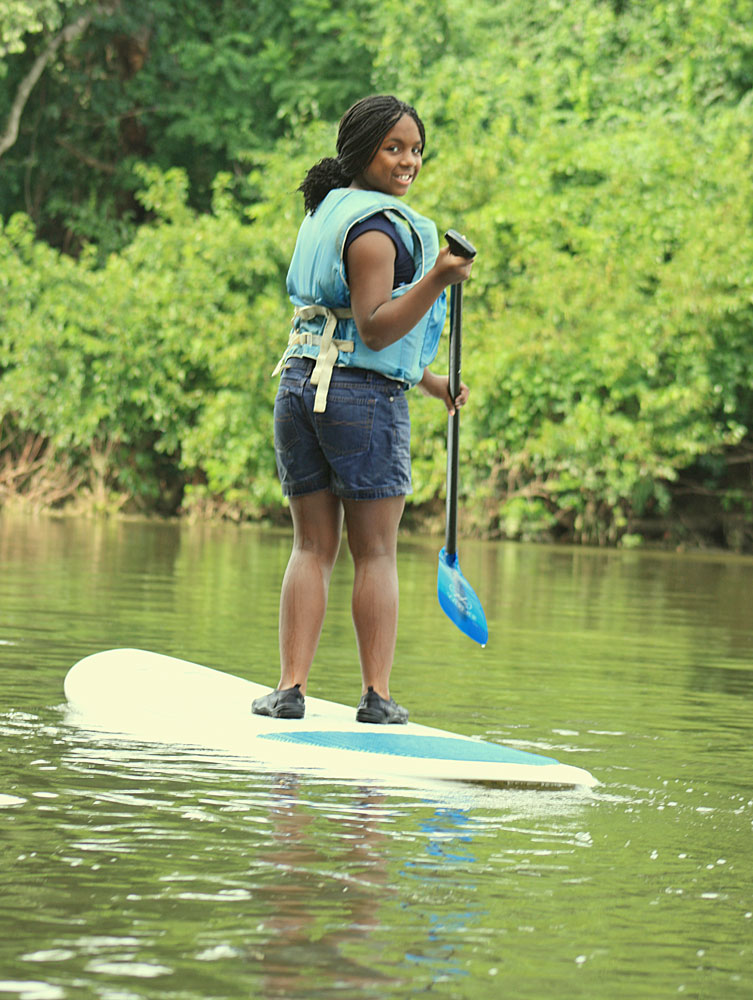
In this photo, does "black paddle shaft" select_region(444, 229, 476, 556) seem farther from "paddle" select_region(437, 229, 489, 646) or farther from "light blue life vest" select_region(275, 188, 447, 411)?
"light blue life vest" select_region(275, 188, 447, 411)

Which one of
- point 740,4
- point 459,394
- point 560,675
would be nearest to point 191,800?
point 459,394

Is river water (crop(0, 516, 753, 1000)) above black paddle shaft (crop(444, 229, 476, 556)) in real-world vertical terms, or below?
below

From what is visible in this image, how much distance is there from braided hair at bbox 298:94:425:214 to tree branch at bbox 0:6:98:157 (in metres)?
22.2

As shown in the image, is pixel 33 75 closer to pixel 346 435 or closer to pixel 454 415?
pixel 454 415

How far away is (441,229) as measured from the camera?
2219 cm

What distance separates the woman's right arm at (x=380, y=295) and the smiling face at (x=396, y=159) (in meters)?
0.25

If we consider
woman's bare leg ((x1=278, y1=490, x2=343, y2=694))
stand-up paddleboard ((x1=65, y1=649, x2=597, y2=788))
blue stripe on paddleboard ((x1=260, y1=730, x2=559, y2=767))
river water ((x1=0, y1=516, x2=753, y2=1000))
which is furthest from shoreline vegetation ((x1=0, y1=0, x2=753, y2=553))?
blue stripe on paddleboard ((x1=260, y1=730, x2=559, y2=767))

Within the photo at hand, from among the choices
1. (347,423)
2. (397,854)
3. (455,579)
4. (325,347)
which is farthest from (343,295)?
(397,854)

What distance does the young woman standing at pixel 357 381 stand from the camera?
4398 mm

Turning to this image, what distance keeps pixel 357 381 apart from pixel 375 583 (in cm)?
55

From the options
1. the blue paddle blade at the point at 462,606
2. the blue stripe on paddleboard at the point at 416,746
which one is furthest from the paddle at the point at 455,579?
the blue stripe on paddleboard at the point at 416,746

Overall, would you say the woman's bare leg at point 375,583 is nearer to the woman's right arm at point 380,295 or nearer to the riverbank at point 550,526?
the woman's right arm at point 380,295

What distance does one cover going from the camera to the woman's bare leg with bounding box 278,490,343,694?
4.58 m

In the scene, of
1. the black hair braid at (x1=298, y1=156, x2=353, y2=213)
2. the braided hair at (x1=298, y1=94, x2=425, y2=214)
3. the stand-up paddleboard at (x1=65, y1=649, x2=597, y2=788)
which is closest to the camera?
the stand-up paddleboard at (x1=65, y1=649, x2=597, y2=788)
